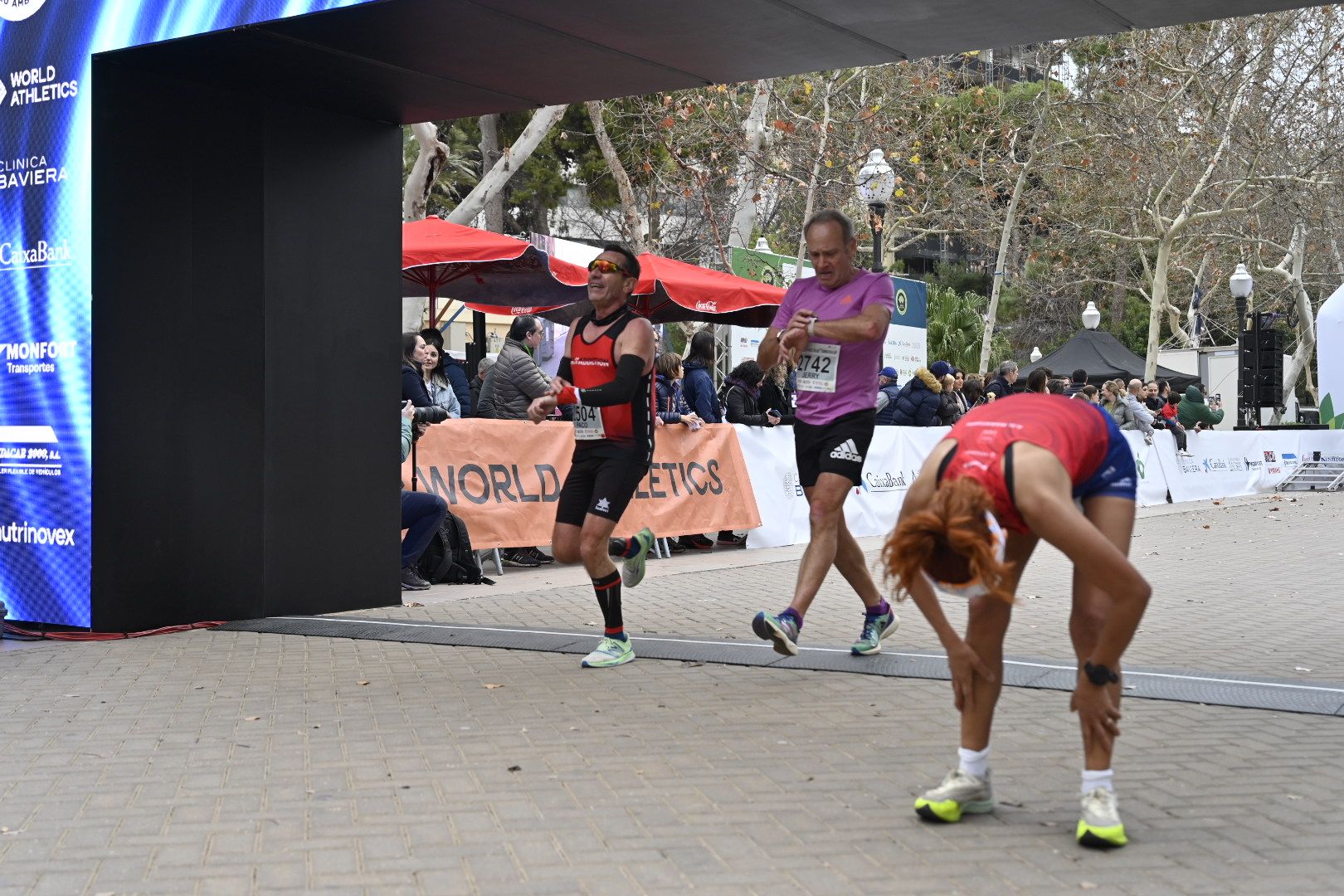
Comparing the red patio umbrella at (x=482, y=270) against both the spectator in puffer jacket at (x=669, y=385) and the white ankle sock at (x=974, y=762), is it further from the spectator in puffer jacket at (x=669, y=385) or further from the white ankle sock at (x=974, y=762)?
the white ankle sock at (x=974, y=762)

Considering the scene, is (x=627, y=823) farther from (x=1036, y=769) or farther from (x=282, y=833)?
(x=1036, y=769)

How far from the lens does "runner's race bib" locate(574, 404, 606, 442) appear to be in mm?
7273

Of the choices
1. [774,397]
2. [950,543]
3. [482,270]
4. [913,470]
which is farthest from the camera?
[913,470]

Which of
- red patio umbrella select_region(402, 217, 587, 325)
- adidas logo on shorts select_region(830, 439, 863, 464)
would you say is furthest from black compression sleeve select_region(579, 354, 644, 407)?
red patio umbrella select_region(402, 217, 587, 325)

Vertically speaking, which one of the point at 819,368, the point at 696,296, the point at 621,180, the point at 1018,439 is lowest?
the point at 1018,439

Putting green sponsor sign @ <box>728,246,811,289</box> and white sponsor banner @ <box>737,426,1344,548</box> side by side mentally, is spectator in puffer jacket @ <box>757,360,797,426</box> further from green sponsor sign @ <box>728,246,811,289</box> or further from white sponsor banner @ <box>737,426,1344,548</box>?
green sponsor sign @ <box>728,246,811,289</box>

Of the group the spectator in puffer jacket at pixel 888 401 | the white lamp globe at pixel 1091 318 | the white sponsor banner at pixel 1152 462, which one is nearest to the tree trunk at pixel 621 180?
the spectator in puffer jacket at pixel 888 401

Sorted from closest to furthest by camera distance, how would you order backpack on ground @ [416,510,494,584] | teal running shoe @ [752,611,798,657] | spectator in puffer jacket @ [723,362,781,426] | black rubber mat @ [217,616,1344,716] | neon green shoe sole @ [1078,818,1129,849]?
neon green shoe sole @ [1078,818,1129,849], black rubber mat @ [217,616,1344,716], teal running shoe @ [752,611,798,657], backpack on ground @ [416,510,494,584], spectator in puffer jacket @ [723,362,781,426]

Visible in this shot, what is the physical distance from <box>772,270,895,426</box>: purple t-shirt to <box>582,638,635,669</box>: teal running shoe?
4.87 ft

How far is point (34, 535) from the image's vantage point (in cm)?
855

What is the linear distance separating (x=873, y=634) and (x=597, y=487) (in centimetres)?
161

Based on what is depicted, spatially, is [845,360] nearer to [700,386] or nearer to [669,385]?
[669,385]

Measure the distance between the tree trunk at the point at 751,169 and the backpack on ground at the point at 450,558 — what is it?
1182 cm

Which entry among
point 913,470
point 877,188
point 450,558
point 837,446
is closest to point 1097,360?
point 877,188
